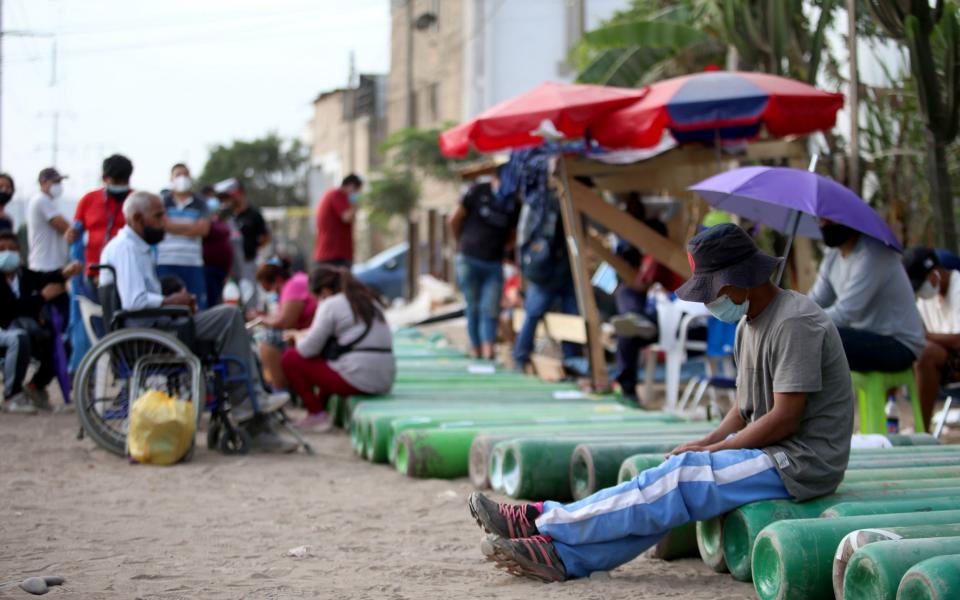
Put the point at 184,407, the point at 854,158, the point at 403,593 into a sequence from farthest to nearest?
the point at 854,158 < the point at 184,407 < the point at 403,593

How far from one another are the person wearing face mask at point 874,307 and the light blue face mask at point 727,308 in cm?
240

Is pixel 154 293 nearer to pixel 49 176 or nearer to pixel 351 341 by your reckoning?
pixel 351 341

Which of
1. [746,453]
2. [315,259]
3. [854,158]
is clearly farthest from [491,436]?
[315,259]

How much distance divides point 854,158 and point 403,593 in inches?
219

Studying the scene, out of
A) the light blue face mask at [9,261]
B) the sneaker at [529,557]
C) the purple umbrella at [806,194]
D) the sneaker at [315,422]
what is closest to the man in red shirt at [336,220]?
the sneaker at [315,422]

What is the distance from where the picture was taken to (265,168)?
2048 inches

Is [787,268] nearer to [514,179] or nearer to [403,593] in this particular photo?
[514,179]

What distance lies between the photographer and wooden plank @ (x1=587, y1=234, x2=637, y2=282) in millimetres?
10656

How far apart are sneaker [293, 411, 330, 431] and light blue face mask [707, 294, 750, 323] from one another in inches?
200

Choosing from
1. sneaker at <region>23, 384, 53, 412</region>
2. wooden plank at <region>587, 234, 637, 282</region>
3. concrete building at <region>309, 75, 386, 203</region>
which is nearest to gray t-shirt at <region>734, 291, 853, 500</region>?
wooden plank at <region>587, 234, 637, 282</region>

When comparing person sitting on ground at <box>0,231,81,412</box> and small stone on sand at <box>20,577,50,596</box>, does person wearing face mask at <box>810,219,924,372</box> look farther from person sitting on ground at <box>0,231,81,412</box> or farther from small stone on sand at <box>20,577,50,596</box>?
person sitting on ground at <box>0,231,81,412</box>

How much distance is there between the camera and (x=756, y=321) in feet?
14.7

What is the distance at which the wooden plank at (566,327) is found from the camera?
10.5 metres

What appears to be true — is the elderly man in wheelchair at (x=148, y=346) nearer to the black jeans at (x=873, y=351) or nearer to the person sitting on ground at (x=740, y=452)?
the person sitting on ground at (x=740, y=452)
